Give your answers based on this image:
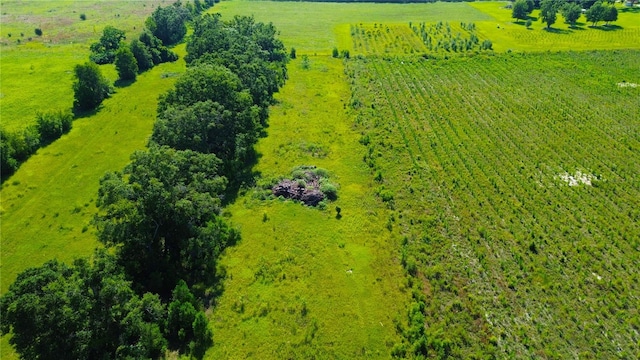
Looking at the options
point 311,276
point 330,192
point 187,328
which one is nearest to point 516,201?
point 330,192

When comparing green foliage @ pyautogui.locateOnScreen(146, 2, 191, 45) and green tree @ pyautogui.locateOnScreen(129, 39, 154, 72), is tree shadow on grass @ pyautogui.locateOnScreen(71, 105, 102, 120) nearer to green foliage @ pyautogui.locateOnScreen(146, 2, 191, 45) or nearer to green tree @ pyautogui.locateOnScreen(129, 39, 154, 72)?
green tree @ pyautogui.locateOnScreen(129, 39, 154, 72)

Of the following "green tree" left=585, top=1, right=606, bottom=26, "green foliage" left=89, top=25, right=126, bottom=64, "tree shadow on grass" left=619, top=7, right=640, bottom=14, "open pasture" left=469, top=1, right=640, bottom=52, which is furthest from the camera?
"tree shadow on grass" left=619, top=7, right=640, bottom=14

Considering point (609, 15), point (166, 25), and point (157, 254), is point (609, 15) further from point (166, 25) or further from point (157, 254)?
point (157, 254)

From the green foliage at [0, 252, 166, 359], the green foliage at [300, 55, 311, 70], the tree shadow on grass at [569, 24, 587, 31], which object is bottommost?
the green foliage at [0, 252, 166, 359]

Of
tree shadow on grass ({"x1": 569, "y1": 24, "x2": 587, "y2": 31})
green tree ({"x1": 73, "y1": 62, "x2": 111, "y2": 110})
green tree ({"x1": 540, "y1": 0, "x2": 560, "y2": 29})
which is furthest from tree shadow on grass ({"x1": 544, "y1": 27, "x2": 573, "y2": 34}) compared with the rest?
green tree ({"x1": 73, "y1": 62, "x2": 111, "y2": 110})

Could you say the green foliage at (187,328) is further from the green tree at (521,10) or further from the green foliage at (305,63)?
the green tree at (521,10)

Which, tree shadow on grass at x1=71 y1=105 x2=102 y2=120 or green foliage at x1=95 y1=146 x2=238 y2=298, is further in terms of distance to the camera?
tree shadow on grass at x1=71 y1=105 x2=102 y2=120

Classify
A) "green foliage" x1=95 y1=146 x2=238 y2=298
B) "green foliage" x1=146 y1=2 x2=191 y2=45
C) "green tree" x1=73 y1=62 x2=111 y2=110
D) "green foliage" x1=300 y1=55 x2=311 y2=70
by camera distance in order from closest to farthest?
"green foliage" x1=95 y1=146 x2=238 y2=298 → "green tree" x1=73 y1=62 x2=111 y2=110 → "green foliage" x1=300 y1=55 x2=311 y2=70 → "green foliage" x1=146 y1=2 x2=191 y2=45
